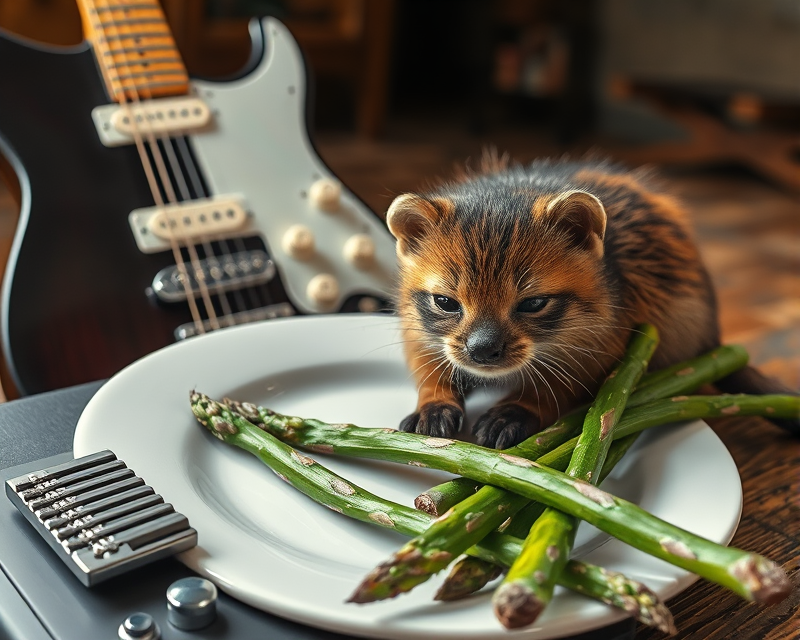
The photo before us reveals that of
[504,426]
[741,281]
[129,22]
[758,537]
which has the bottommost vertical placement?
[741,281]

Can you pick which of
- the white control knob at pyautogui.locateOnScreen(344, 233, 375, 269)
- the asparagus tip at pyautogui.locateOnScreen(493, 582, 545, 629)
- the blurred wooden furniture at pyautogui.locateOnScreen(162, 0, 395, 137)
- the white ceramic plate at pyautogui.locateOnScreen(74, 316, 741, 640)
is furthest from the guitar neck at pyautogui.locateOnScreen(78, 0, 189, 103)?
the blurred wooden furniture at pyautogui.locateOnScreen(162, 0, 395, 137)

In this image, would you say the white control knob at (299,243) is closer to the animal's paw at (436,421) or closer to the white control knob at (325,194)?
the white control knob at (325,194)

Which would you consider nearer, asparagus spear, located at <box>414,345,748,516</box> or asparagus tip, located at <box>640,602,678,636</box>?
asparagus tip, located at <box>640,602,678,636</box>

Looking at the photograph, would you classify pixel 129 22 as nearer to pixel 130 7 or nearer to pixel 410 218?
pixel 130 7

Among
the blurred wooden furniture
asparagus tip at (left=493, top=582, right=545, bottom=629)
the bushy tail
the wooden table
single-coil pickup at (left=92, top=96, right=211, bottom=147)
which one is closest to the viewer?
asparagus tip at (left=493, top=582, right=545, bottom=629)

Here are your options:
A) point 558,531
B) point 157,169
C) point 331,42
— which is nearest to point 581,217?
point 558,531

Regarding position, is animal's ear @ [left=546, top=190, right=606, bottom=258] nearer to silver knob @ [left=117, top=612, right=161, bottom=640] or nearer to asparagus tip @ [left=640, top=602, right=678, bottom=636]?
asparagus tip @ [left=640, top=602, right=678, bottom=636]

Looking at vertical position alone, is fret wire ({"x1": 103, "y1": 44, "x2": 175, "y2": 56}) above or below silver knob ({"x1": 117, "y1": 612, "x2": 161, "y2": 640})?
above

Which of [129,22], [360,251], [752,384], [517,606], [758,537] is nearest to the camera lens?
[517,606]

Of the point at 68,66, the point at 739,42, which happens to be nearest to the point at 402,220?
the point at 68,66
